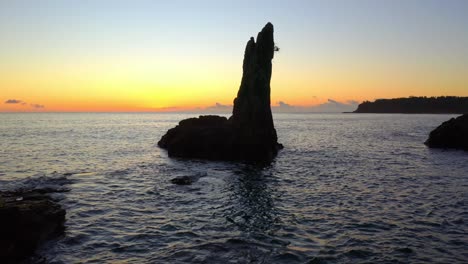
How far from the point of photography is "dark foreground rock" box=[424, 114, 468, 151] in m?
55.5

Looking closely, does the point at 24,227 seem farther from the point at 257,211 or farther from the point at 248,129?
the point at 248,129

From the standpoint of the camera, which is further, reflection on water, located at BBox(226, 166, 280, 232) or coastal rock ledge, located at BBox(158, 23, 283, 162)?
coastal rock ledge, located at BBox(158, 23, 283, 162)

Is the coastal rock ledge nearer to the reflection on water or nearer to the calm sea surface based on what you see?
the calm sea surface

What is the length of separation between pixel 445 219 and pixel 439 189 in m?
8.64

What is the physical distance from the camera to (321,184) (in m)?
30.0

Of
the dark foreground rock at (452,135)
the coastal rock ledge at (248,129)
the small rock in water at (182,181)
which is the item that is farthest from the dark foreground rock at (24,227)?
the dark foreground rock at (452,135)

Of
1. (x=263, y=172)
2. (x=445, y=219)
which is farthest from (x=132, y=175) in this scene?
(x=445, y=219)

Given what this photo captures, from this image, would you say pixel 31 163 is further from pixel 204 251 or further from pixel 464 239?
pixel 464 239

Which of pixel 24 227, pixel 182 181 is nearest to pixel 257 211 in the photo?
pixel 182 181

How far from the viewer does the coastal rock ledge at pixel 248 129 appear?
44.6 m

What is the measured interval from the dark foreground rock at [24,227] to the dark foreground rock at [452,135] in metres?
56.6

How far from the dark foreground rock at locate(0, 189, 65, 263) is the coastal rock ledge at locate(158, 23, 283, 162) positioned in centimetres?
2828

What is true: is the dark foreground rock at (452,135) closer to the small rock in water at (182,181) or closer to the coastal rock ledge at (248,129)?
the coastal rock ledge at (248,129)

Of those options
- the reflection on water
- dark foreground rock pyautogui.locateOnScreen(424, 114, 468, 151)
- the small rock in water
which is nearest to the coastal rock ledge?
the reflection on water
